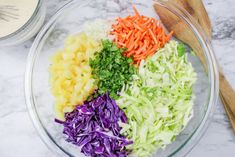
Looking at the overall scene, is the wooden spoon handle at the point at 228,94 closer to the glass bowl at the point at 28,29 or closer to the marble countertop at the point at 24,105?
the marble countertop at the point at 24,105

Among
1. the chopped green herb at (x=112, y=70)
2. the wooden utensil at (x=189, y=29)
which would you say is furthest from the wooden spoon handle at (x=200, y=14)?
the chopped green herb at (x=112, y=70)

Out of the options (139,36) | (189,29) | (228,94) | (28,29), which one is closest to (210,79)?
(228,94)

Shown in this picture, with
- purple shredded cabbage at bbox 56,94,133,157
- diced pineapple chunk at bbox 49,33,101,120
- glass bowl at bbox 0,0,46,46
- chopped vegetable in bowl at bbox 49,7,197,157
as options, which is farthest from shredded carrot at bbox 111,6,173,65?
glass bowl at bbox 0,0,46,46

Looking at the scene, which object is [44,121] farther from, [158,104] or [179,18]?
[179,18]

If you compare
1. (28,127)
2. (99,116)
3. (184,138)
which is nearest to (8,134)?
(28,127)

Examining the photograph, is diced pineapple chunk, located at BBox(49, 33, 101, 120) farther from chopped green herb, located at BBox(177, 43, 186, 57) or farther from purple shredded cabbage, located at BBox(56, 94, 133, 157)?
chopped green herb, located at BBox(177, 43, 186, 57)
